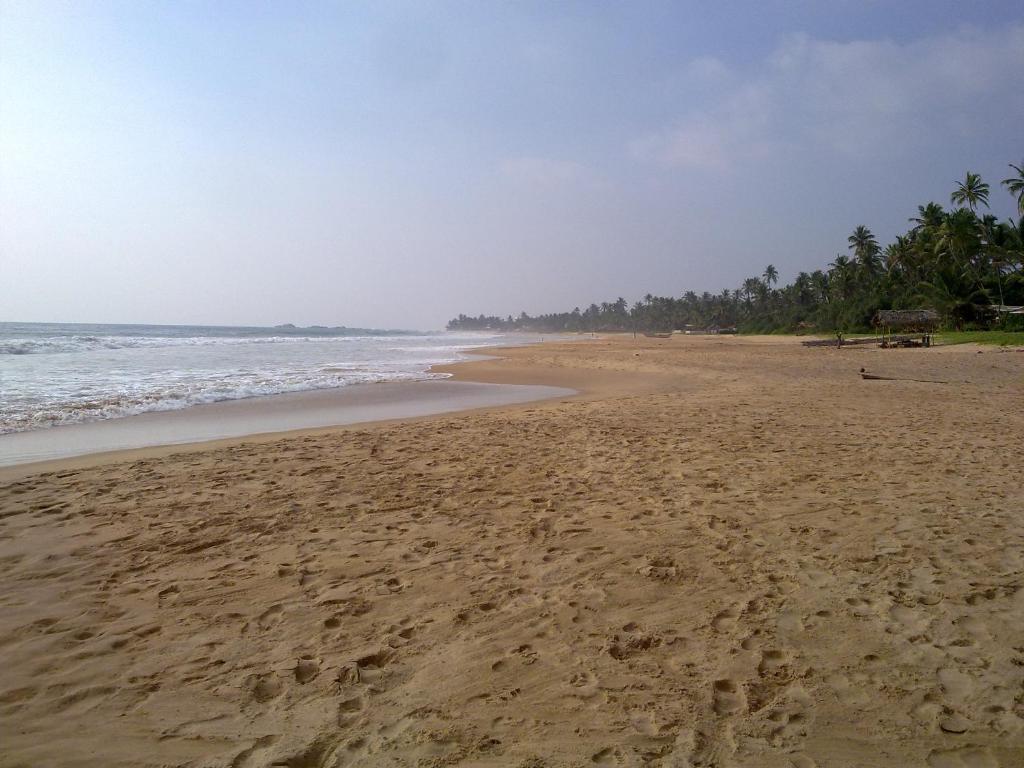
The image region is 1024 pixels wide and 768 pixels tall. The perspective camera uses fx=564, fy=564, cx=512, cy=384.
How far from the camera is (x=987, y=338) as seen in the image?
33594mm

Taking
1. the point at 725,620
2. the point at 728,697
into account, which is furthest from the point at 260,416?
the point at 728,697

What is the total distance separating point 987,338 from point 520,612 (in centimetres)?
4150

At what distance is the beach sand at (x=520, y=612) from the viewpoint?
2467 millimetres

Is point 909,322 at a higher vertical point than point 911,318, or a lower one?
lower

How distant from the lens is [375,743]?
7.98 ft

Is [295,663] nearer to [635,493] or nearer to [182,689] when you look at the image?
[182,689]

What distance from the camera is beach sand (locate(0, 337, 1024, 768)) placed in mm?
2467

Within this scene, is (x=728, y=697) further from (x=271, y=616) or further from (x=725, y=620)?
(x=271, y=616)

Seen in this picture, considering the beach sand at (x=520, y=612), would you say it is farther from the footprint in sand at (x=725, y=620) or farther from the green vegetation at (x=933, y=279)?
the green vegetation at (x=933, y=279)

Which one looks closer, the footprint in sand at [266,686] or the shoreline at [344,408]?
the footprint in sand at [266,686]

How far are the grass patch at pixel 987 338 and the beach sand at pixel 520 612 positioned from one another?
3102cm

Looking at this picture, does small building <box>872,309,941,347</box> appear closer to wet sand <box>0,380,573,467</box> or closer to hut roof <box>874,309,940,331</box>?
hut roof <box>874,309,940,331</box>

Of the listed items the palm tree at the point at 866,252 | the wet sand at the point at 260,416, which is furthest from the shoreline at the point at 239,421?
the palm tree at the point at 866,252

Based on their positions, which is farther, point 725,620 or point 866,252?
point 866,252
